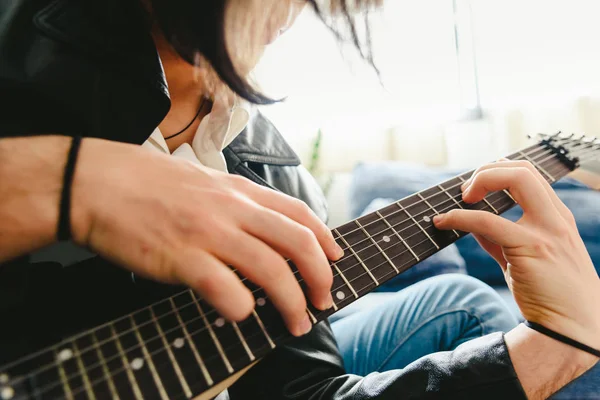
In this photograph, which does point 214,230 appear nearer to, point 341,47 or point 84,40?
point 84,40

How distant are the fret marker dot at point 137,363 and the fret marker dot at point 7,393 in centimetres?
10

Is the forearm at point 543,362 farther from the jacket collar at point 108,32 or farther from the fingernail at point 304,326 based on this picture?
the jacket collar at point 108,32

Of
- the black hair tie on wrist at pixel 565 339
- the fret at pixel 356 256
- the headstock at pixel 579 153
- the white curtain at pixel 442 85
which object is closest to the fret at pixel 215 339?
the fret at pixel 356 256

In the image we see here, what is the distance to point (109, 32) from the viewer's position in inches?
21.1

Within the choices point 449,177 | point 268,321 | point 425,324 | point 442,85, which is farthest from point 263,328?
point 442,85

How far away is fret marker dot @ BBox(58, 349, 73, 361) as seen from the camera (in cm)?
34

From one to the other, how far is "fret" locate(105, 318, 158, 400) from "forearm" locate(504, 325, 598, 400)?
0.50 meters

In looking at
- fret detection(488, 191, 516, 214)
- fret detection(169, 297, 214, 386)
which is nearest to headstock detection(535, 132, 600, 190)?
fret detection(488, 191, 516, 214)

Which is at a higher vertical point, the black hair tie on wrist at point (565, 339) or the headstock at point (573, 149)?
the headstock at point (573, 149)

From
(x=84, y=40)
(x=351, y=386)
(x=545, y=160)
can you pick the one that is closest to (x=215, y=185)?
(x=84, y=40)

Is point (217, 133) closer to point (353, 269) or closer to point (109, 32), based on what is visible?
point (109, 32)

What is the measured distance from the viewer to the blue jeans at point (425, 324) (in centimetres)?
82

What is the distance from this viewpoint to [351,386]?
63cm

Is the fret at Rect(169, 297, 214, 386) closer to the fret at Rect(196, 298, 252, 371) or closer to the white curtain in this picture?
the fret at Rect(196, 298, 252, 371)
